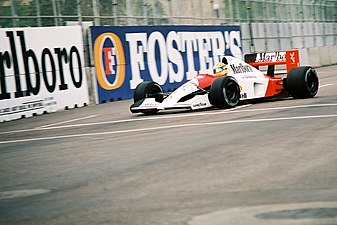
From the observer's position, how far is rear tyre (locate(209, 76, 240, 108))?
17.7 m

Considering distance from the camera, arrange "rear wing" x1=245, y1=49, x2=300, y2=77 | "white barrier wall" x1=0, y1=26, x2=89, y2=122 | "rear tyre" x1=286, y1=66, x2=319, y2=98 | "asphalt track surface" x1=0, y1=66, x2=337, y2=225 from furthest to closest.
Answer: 1. "white barrier wall" x1=0, y1=26, x2=89, y2=122
2. "rear wing" x1=245, y1=49, x2=300, y2=77
3. "rear tyre" x1=286, y1=66, x2=319, y2=98
4. "asphalt track surface" x1=0, y1=66, x2=337, y2=225

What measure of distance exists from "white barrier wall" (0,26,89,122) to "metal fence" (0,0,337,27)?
0.90 meters

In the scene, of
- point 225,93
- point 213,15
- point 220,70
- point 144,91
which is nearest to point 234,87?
point 225,93

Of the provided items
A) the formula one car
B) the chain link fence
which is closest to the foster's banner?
the chain link fence

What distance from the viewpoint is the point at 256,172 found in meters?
8.95

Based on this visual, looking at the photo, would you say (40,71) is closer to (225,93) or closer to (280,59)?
(280,59)

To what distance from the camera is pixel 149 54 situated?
2989 centimetres

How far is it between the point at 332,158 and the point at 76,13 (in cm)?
1952

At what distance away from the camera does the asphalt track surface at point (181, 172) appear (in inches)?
280

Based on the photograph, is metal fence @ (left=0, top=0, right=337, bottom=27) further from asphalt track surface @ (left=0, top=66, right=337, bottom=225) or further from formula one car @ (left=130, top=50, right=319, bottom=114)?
asphalt track surface @ (left=0, top=66, right=337, bottom=225)

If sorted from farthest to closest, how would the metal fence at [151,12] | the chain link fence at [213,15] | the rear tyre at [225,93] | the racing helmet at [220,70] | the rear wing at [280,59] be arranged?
1. the chain link fence at [213,15]
2. the metal fence at [151,12]
3. the rear wing at [280,59]
4. the racing helmet at [220,70]
5. the rear tyre at [225,93]

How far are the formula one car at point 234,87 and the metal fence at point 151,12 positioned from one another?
7331 mm

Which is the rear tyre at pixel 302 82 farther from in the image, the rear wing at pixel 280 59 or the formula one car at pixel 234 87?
the rear wing at pixel 280 59

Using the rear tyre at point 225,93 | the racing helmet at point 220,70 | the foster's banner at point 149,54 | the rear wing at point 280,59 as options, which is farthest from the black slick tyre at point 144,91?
the foster's banner at point 149,54
